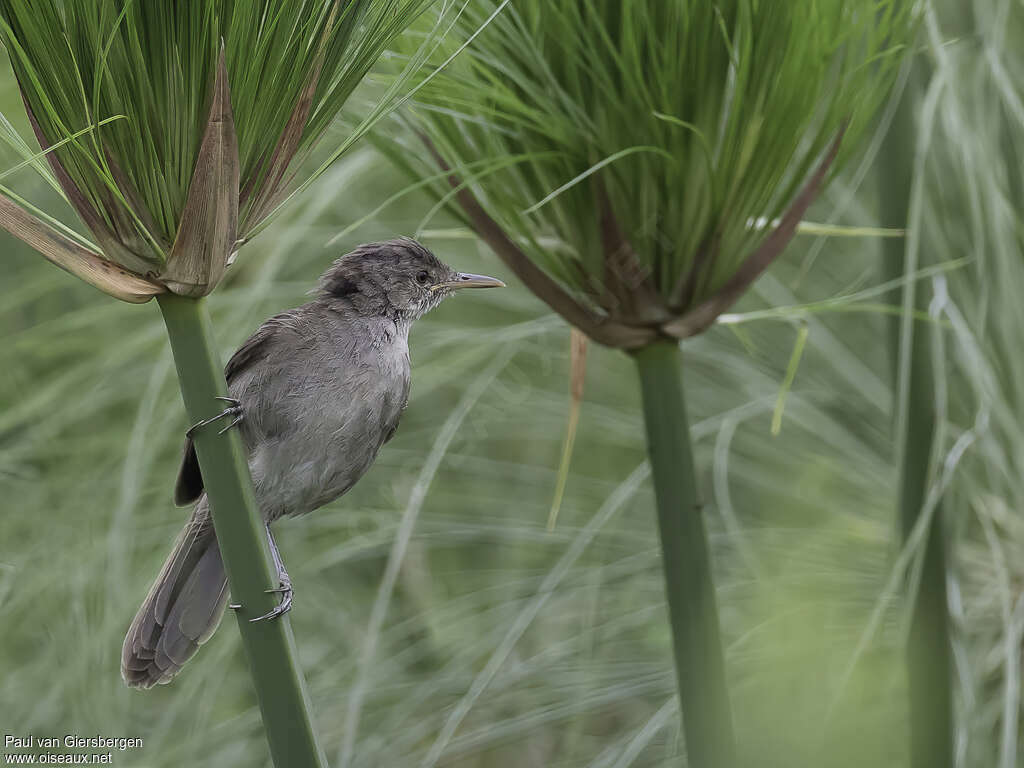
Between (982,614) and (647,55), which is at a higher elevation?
(647,55)

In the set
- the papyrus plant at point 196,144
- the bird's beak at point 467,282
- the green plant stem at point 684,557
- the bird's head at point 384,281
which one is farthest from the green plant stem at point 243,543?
the bird's beak at point 467,282

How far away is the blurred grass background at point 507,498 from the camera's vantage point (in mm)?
1965

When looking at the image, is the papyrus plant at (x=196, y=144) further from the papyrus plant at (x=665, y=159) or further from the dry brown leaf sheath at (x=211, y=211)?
the papyrus plant at (x=665, y=159)

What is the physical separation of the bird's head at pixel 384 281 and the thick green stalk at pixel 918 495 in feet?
1.74

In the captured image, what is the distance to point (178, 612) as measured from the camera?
1292 millimetres

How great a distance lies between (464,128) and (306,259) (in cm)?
129

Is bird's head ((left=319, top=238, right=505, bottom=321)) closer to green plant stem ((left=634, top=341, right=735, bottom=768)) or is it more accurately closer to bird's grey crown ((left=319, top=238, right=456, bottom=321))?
bird's grey crown ((left=319, top=238, right=456, bottom=321))

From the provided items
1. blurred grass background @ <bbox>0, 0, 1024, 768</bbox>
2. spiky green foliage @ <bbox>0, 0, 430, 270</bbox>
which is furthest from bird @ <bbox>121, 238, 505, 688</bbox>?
spiky green foliage @ <bbox>0, 0, 430, 270</bbox>

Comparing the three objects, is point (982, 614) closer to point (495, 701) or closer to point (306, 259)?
point (495, 701)

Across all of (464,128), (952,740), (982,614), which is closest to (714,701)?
(952,740)

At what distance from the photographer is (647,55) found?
1232 mm

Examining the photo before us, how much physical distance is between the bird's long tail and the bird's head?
35 centimetres

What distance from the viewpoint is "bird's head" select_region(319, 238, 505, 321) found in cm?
157

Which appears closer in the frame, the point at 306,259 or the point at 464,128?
the point at 464,128
